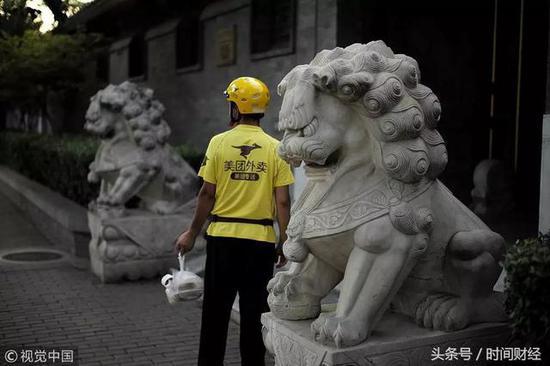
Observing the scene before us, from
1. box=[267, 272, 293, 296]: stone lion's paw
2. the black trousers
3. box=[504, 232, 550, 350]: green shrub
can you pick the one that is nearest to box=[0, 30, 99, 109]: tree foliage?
the black trousers

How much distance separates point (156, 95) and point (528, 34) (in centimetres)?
840

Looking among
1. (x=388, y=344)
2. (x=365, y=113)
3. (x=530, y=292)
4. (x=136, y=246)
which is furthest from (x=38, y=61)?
(x=530, y=292)

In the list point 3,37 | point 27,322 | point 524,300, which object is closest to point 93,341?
point 27,322

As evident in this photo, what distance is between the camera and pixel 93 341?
5652mm

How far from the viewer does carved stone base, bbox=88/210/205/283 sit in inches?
304

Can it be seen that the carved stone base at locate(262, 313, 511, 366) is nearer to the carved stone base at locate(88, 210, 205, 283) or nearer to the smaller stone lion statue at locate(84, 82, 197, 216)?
the carved stone base at locate(88, 210, 205, 283)

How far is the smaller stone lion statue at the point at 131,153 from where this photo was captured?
25.8ft

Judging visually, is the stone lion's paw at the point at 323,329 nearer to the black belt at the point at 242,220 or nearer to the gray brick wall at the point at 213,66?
the black belt at the point at 242,220

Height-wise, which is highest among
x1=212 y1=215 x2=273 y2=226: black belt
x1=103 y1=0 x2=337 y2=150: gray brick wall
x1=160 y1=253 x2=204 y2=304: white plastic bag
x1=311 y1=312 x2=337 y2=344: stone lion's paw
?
x1=103 y1=0 x2=337 y2=150: gray brick wall

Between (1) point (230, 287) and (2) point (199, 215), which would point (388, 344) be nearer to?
(1) point (230, 287)

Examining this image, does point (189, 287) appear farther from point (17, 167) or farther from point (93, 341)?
point (17, 167)

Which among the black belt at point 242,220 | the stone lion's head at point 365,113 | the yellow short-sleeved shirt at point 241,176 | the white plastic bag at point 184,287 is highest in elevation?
the stone lion's head at point 365,113

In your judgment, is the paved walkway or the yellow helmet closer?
the yellow helmet

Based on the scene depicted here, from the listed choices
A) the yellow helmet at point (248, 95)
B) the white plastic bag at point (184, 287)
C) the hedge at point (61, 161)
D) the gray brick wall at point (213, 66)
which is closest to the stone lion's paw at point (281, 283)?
the white plastic bag at point (184, 287)
